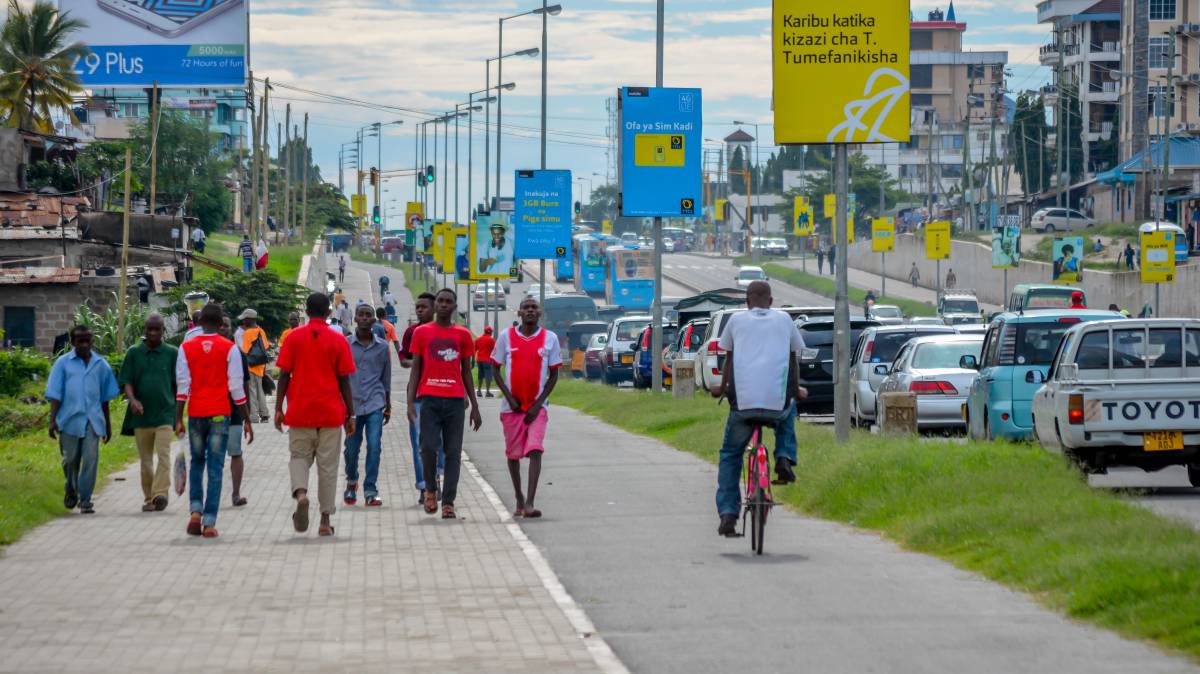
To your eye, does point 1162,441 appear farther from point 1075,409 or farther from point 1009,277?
point 1009,277

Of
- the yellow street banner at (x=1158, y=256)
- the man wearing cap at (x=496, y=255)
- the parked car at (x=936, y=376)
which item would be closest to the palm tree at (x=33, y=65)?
the man wearing cap at (x=496, y=255)

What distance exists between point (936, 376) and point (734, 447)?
35.7 ft

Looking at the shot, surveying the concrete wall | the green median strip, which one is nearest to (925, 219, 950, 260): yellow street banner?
the concrete wall

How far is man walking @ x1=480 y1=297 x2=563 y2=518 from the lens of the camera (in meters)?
14.2

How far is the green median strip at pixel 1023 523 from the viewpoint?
882 cm

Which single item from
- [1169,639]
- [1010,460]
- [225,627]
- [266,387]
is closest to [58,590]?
[225,627]

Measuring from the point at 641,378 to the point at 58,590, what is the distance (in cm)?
2981

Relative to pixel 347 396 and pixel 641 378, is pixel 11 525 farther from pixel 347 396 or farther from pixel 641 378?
pixel 641 378

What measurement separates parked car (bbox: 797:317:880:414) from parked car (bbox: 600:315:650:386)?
60.5ft

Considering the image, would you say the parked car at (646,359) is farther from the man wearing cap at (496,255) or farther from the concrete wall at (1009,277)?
the concrete wall at (1009,277)

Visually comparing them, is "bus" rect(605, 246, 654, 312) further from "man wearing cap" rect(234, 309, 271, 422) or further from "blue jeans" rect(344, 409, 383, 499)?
"blue jeans" rect(344, 409, 383, 499)

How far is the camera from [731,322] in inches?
470

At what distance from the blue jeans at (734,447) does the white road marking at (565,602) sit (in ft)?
4.49

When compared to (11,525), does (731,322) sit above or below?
above
